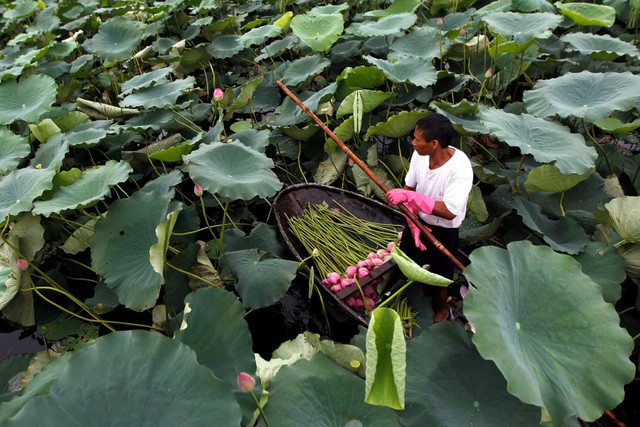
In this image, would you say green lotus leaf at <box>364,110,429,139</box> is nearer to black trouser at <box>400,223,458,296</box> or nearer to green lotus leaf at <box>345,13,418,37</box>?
black trouser at <box>400,223,458,296</box>

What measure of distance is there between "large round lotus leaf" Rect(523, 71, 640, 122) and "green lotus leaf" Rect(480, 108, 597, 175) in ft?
0.47

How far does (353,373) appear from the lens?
162 centimetres

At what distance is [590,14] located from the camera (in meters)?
3.43

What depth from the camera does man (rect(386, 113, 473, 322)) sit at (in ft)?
6.15

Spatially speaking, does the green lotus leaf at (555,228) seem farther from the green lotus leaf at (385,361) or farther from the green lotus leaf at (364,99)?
the green lotus leaf at (385,361)

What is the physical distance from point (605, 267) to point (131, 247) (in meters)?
2.17


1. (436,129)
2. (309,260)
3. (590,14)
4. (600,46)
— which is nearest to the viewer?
(436,129)

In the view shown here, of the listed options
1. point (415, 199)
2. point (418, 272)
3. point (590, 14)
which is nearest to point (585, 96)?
point (590, 14)

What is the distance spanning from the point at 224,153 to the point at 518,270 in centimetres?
151

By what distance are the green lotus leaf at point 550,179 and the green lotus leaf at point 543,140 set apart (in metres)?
0.06

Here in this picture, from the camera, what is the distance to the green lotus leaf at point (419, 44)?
355cm

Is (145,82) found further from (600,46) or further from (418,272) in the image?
(600,46)

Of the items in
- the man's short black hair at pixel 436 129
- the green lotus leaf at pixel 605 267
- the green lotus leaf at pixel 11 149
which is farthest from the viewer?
the green lotus leaf at pixel 11 149

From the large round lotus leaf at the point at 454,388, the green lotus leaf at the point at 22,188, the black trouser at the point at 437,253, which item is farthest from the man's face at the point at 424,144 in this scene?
the green lotus leaf at the point at 22,188
